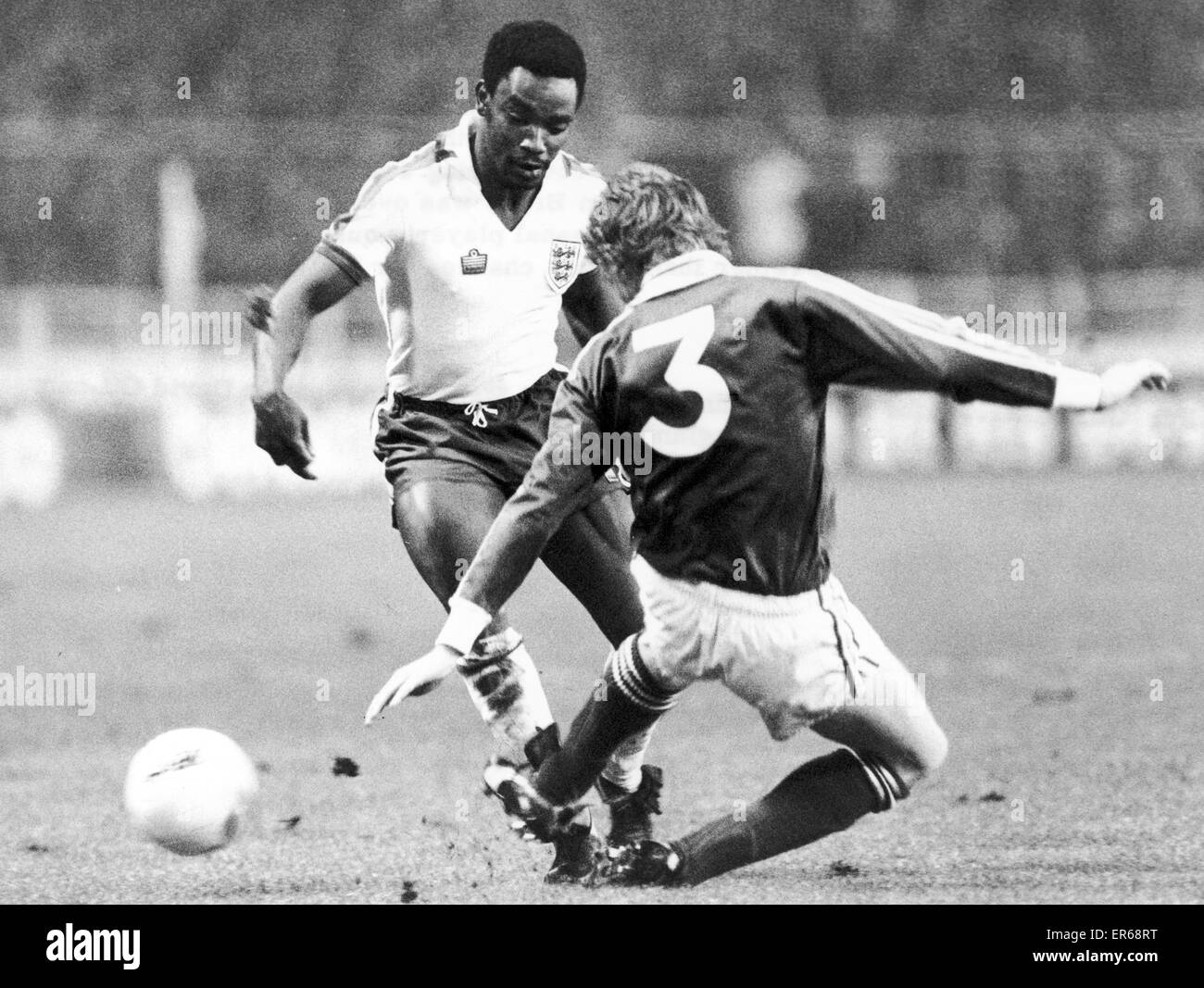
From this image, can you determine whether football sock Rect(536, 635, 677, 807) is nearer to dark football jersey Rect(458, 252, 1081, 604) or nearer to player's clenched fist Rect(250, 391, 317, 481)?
dark football jersey Rect(458, 252, 1081, 604)

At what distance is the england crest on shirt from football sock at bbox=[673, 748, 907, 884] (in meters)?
1.57

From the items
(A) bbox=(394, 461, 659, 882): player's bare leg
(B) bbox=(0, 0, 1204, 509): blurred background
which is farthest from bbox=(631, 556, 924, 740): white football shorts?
(B) bbox=(0, 0, 1204, 509): blurred background

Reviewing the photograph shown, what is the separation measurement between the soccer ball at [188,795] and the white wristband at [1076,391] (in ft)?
8.02

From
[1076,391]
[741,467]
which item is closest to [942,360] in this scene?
[1076,391]

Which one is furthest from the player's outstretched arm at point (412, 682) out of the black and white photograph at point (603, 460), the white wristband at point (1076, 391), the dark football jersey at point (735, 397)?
the white wristband at point (1076, 391)

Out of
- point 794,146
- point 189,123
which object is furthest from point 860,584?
point 189,123

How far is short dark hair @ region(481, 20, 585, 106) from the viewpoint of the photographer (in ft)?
17.6

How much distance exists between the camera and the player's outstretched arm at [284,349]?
5.29 metres

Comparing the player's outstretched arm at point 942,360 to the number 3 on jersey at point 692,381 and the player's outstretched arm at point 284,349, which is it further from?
the player's outstretched arm at point 284,349

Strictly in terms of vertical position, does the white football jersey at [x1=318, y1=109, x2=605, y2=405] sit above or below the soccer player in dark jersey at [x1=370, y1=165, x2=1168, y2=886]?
above

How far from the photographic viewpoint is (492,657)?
562cm

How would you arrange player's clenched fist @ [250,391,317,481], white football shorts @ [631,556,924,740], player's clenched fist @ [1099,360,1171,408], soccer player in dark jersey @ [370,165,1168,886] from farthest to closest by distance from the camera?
player's clenched fist @ [250,391,317,481] → white football shorts @ [631,556,924,740] → soccer player in dark jersey @ [370,165,1168,886] → player's clenched fist @ [1099,360,1171,408]

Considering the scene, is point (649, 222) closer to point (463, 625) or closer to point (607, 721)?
point (463, 625)

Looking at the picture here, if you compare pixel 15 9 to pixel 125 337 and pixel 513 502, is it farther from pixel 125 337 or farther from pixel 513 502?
pixel 513 502
